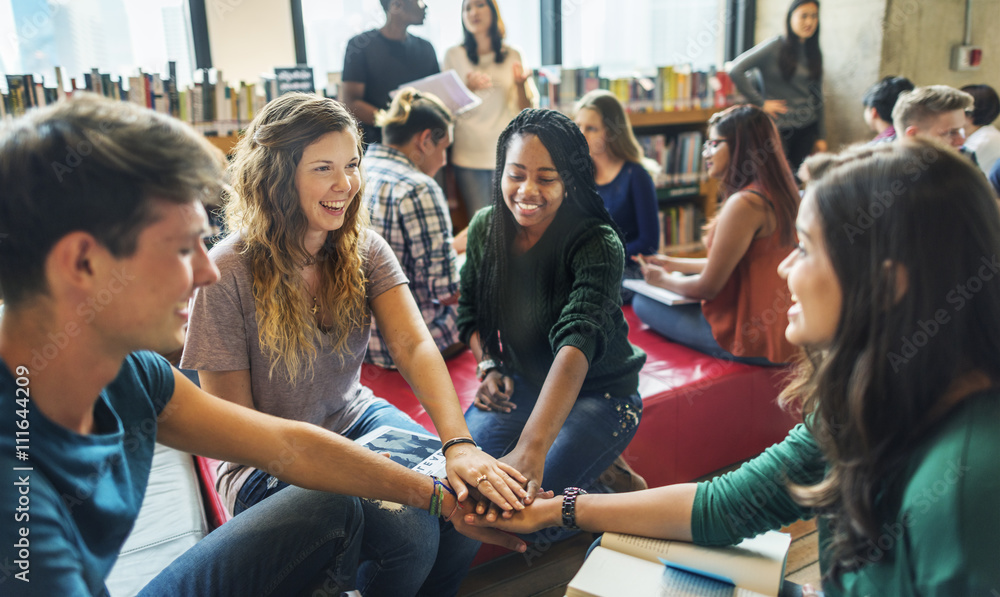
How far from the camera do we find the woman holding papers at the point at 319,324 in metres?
1.40

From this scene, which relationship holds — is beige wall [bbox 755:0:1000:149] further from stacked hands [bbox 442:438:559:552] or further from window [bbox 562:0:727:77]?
stacked hands [bbox 442:438:559:552]

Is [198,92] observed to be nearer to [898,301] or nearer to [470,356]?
[470,356]

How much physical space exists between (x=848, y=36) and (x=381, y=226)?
14.7ft

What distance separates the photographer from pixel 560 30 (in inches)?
191

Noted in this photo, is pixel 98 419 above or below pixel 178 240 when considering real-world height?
below

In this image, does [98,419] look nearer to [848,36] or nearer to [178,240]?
[178,240]

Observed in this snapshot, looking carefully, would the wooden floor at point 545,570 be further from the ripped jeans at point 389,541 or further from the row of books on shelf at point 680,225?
the row of books on shelf at point 680,225

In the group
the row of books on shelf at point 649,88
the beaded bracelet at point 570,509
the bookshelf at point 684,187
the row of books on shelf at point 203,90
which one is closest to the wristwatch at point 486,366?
the beaded bracelet at point 570,509

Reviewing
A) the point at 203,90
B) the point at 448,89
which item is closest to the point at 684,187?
the point at 448,89

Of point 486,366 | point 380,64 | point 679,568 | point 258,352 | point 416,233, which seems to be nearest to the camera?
point 679,568

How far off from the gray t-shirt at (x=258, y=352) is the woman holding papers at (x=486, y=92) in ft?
7.46

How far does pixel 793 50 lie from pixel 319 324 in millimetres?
4461

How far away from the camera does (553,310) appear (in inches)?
70.0

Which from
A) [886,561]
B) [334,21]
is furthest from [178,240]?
[334,21]
